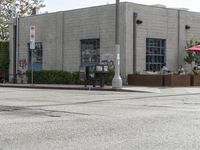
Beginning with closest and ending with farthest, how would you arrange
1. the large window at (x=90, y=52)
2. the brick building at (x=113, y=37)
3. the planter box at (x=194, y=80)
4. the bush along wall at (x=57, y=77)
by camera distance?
the planter box at (x=194, y=80) → the brick building at (x=113, y=37) → the bush along wall at (x=57, y=77) → the large window at (x=90, y=52)

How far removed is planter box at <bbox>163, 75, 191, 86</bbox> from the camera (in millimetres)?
32625

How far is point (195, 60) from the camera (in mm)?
38312

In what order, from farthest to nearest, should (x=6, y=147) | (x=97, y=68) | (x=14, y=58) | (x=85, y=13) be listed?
1. (x=14, y=58)
2. (x=85, y=13)
3. (x=97, y=68)
4. (x=6, y=147)

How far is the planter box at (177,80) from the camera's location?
32.6 m

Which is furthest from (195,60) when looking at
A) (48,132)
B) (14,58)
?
(48,132)

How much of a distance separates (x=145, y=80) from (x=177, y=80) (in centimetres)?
204

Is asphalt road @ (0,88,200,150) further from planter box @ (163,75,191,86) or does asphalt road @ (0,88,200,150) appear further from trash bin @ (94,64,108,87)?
planter box @ (163,75,191,86)

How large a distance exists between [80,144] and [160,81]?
2344 centimetres

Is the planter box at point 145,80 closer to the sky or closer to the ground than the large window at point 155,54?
closer to the ground

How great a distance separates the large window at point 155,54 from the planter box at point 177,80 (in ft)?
13.7

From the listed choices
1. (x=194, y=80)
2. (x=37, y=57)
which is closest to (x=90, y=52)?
(x=37, y=57)

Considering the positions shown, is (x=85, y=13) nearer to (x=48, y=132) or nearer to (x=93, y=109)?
(x=93, y=109)

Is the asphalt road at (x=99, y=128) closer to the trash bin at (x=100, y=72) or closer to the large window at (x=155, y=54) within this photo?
the trash bin at (x=100, y=72)

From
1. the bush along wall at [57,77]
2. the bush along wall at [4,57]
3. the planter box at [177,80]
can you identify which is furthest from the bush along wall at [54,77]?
the planter box at [177,80]
